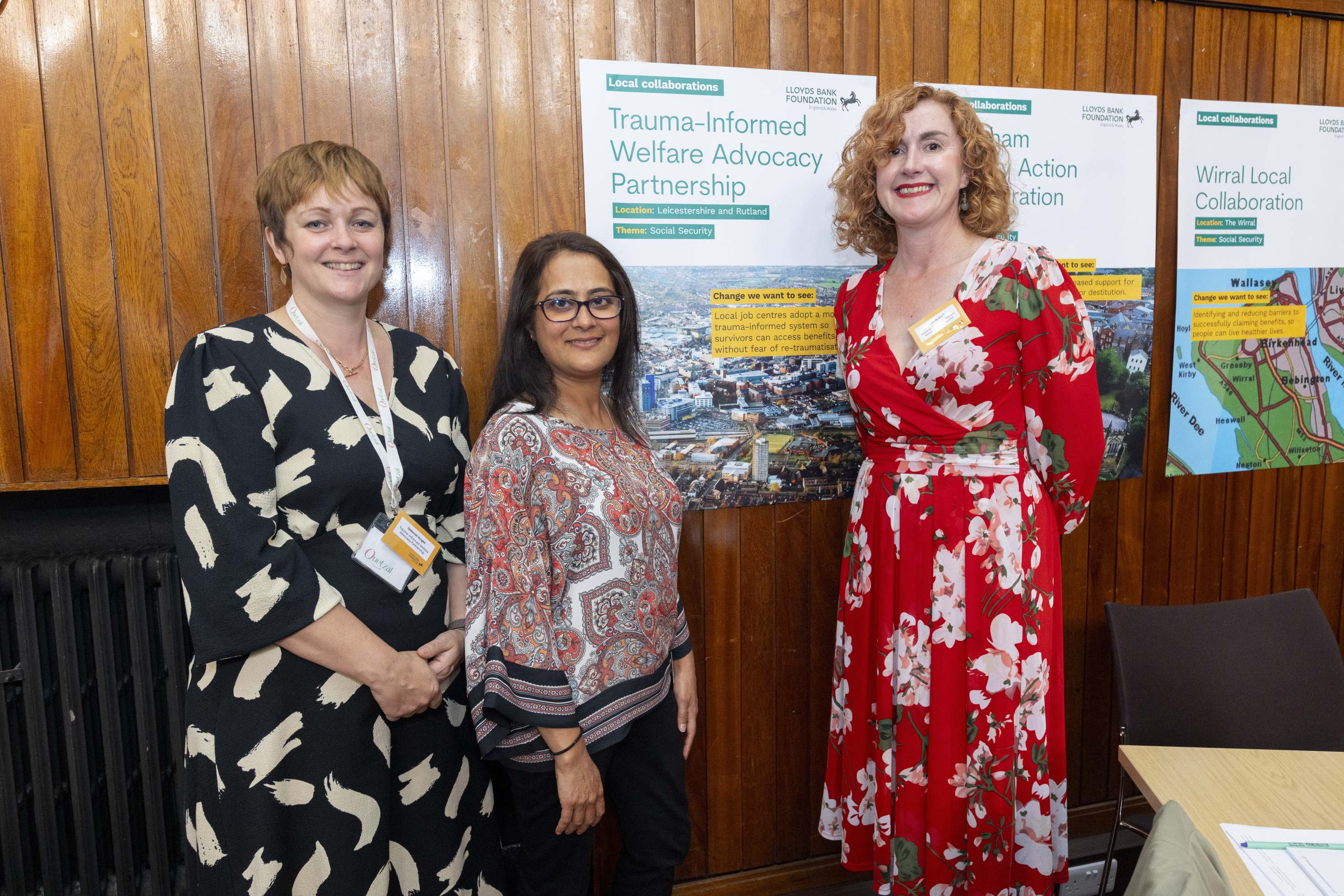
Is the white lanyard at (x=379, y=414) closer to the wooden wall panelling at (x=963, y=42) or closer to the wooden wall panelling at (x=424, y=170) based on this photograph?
the wooden wall panelling at (x=424, y=170)

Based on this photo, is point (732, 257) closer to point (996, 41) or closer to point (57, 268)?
point (996, 41)

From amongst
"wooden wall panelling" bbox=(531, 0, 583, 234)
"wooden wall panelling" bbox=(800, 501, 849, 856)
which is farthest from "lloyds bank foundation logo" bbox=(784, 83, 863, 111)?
"wooden wall panelling" bbox=(800, 501, 849, 856)

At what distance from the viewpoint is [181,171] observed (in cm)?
166

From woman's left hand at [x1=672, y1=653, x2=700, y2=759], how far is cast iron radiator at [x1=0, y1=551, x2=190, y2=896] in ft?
3.83

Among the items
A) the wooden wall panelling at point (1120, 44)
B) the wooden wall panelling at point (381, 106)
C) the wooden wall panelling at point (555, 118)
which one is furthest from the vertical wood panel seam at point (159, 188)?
the wooden wall panelling at point (1120, 44)

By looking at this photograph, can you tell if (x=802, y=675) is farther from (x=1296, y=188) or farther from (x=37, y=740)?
(x=1296, y=188)

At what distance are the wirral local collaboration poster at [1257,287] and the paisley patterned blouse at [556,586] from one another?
195 centimetres

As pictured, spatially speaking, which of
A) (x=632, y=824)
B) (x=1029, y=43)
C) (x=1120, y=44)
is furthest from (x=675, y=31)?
(x=632, y=824)

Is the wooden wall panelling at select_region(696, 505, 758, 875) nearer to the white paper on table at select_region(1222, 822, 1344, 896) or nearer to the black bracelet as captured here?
the black bracelet

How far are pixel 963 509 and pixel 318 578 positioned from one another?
4.19ft

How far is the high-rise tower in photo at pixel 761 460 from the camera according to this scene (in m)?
2.05

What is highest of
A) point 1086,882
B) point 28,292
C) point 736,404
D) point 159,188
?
point 159,188

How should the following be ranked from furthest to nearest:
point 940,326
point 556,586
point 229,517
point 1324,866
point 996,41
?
point 996,41 → point 940,326 → point 556,586 → point 229,517 → point 1324,866

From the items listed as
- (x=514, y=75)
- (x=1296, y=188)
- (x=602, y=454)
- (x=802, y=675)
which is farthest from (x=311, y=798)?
(x=1296, y=188)
